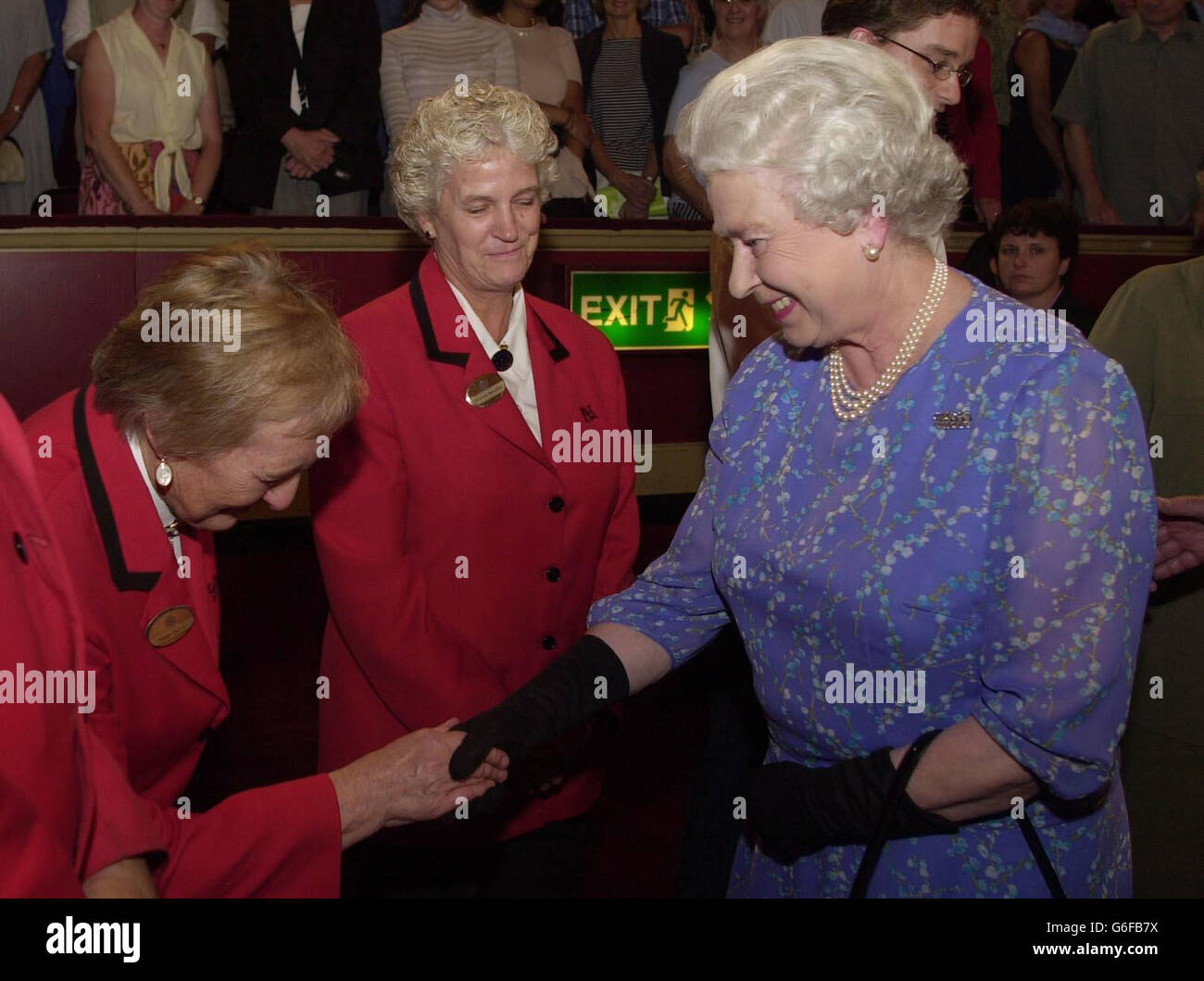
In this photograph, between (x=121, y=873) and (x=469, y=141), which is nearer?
(x=121, y=873)

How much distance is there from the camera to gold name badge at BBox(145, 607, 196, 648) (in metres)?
1.66

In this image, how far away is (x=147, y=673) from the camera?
1.66 metres

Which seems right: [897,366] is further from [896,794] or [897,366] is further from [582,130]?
[582,130]

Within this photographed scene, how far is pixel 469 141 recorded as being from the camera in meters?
2.20

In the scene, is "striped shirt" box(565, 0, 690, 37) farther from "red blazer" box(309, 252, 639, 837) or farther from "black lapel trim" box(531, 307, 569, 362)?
"red blazer" box(309, 252, 639, 837)

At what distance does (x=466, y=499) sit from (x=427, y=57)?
315 centimetres

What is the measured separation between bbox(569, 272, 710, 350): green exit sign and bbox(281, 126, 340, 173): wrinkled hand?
114 centimetres

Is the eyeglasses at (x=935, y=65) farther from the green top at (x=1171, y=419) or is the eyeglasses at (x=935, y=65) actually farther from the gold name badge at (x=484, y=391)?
the gold name badge at (x=484, y=391)

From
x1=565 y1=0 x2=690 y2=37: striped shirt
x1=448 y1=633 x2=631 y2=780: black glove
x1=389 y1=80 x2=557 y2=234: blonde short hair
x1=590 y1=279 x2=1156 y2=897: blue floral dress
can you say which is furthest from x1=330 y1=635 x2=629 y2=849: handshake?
x1=565 y1=0 x2=690 y2=37: striped shirt

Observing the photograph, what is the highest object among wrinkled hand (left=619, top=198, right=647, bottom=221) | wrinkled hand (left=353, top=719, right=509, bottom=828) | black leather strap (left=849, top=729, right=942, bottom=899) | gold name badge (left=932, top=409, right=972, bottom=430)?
gold name badge (left=932, top=409, right=972, bottom=430)

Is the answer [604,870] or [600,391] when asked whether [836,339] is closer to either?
[600,391]

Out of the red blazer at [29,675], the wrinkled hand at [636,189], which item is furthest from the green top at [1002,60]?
the red blazer at [29,675]

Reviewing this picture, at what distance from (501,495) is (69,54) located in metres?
3.70
